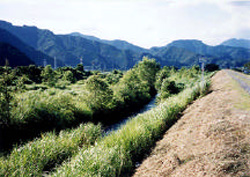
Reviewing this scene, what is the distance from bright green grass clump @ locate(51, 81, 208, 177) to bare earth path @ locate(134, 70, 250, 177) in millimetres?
571

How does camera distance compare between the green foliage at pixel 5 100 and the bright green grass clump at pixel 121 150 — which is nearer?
the bright green grass clump at pixel 121 150

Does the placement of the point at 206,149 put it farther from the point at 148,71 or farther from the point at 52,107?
the point at 148,71

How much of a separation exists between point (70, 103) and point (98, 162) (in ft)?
36.7

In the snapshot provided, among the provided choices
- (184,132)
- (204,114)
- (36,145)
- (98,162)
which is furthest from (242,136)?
(36,145)

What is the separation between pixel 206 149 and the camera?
23.0 feet

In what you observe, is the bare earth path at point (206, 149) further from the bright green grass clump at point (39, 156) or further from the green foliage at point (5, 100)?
the green foliage at point (5, 100)

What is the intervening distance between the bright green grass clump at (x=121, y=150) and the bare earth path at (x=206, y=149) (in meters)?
0.57

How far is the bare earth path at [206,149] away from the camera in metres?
5.79

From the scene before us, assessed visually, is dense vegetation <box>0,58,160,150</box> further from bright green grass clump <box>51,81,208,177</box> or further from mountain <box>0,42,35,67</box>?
mountain <box>0,42,35,67</box>

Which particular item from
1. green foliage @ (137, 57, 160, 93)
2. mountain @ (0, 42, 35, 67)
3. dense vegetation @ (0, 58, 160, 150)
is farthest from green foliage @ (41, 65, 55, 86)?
mountain @ (0, 42, 35, 67)

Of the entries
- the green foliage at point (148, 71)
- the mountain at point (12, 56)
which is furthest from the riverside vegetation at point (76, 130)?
the mountain at point (12, 56)

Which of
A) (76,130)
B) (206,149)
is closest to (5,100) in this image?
(76,130)

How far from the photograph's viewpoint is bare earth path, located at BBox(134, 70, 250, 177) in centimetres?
579

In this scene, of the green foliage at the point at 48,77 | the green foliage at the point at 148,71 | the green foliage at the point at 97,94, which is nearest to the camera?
the green foliage at the point at 97,94
